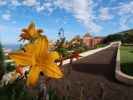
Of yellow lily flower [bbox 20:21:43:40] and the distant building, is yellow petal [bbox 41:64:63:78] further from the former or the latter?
the distant building

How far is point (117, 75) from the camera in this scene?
836 cm

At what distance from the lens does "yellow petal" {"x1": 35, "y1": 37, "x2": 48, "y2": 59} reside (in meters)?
1.05

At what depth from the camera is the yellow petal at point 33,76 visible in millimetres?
949

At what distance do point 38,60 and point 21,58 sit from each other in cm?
9

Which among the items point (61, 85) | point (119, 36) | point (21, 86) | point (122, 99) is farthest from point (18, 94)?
point (119, 36)

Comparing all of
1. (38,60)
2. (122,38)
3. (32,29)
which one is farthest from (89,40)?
(122,38)

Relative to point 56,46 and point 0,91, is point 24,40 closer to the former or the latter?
point 56,46

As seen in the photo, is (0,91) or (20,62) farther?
(0,91)

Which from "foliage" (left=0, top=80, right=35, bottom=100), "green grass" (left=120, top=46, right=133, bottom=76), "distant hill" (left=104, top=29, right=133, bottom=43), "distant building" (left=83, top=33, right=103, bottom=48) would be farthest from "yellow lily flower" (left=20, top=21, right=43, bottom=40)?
"distant hill" (left=104, top=29, right=133, bottom=43)

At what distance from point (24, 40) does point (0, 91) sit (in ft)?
3.47

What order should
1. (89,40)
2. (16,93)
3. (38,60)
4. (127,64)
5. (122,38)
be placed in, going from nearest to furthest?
1. (38,60)
2. (16,93)
3. (89,40)
4. (127,64)
5. (122,38)

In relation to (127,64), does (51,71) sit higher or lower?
higher

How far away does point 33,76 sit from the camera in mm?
977

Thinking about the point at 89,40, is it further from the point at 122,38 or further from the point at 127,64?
the point at 122,38
